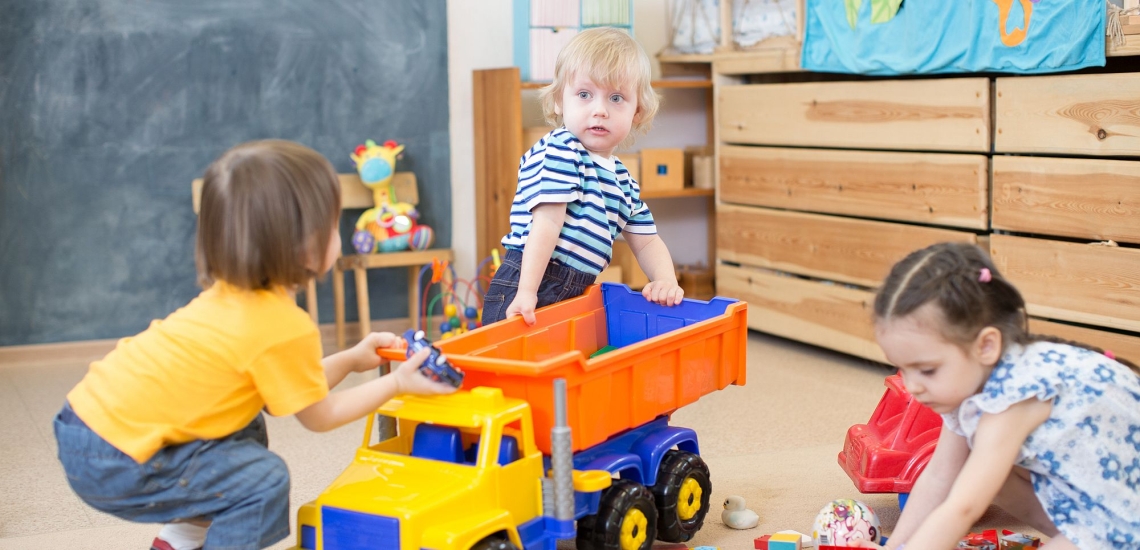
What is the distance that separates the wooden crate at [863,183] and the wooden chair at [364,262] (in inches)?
42.6

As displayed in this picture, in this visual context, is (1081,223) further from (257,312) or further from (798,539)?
(257,312)

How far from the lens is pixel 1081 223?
2711 millimetres

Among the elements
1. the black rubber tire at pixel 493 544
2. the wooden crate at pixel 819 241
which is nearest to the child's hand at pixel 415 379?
the black rubber tire at pixel 493 544

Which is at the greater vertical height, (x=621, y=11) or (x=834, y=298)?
(x=621, y=11)

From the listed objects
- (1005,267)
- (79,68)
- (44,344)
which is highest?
(79,68)

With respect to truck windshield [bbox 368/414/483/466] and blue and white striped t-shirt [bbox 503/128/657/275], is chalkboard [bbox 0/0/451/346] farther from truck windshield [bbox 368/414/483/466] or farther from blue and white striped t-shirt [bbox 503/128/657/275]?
truck windshield [bbox 368/414/483/466]

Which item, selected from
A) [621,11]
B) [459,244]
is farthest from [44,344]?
[621,11]

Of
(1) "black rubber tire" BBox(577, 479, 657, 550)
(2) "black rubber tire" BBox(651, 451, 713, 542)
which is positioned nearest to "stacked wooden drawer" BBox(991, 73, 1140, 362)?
(2) "black rubber tire" BBox(651, 451, 713, 542)

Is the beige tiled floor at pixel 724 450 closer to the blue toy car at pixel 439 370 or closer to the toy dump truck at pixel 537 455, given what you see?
the toy dump truck at pixel 537 455

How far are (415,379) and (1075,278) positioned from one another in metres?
1.87

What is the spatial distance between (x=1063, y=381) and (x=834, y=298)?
1.96 meters

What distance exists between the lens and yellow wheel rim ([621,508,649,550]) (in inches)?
69.2

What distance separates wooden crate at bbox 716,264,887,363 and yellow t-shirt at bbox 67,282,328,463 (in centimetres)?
216

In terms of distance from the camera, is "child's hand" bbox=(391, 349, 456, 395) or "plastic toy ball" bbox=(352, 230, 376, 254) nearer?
"child's hand" bbox=(391, 349, 456, 395)
